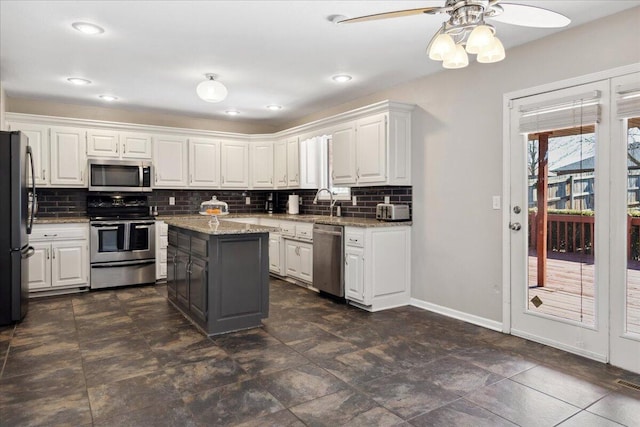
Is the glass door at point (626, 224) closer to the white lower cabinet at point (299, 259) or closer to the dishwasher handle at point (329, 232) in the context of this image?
the dishwasher handle at point (329, 232)

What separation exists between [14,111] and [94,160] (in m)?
1.11

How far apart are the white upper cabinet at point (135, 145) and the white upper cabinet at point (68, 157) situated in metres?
0.45

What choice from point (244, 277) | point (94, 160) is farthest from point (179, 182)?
point (244, 277)

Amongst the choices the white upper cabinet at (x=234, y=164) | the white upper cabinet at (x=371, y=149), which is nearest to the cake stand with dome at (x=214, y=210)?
the white upper cabinet at (x=234, y=164)

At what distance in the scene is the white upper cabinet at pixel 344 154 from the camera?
15.6ft

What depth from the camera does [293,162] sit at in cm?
605

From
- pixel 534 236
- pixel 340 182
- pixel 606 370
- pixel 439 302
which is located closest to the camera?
pixel 606 370

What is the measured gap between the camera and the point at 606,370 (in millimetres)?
2738

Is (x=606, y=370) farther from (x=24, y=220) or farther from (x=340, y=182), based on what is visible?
(x=24, y=220)

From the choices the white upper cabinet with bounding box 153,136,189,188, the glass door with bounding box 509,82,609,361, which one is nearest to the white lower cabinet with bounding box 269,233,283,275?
the white upper cabinet with bounding box 153,136,189,188

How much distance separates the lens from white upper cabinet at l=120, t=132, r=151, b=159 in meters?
5.56

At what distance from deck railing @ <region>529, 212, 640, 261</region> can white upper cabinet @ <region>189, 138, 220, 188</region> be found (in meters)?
4.42

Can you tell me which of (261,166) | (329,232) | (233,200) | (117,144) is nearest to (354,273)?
(329,232)

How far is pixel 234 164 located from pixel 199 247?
300 cm
